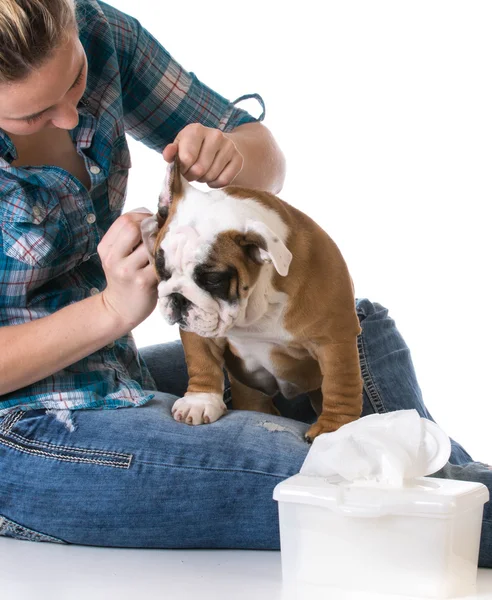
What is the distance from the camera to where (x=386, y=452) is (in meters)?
1.15

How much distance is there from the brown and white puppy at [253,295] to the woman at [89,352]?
58mm

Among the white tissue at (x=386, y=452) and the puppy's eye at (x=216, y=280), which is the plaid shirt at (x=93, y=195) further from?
the white tissue at (x=386, y=452)

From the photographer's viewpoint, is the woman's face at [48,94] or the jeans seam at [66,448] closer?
the woman's face at [48,94]

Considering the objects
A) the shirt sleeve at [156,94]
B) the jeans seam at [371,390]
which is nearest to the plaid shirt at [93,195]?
the shirt sleeve at [156,94]

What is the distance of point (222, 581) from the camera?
1207mm

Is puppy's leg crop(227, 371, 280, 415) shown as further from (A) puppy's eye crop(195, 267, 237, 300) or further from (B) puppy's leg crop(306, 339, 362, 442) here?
(A) puppy's eye crop(195, 267, 237, 300)

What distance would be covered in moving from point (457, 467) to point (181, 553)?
1.45ft

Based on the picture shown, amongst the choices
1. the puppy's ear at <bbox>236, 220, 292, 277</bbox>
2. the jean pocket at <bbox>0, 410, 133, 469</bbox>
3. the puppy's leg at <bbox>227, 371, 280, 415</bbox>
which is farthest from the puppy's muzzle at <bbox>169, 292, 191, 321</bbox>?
the puppy's leg at <bbox>227, 371, 280, 415</bbox>

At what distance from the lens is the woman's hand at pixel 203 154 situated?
135 centimetres

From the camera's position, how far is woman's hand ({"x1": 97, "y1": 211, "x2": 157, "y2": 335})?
133cm

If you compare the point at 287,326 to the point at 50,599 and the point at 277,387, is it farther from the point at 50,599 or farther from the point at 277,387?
the point at 50,599

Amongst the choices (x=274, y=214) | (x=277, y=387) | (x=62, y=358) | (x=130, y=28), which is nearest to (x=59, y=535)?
(x=62, y=358)

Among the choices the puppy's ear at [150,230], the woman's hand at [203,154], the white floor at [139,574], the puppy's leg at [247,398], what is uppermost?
the woman's hand at [203,154]

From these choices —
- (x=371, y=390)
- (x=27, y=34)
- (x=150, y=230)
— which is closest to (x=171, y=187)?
(x=150, y=230)
